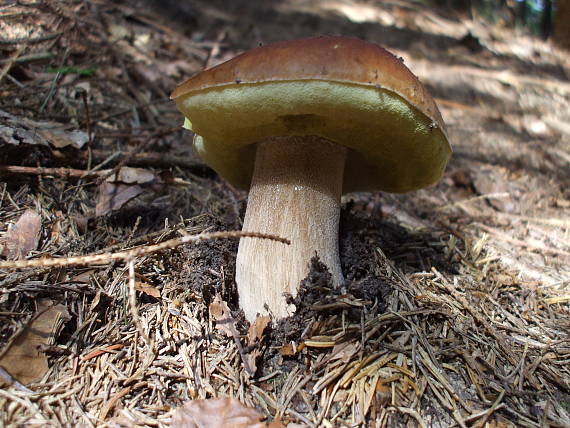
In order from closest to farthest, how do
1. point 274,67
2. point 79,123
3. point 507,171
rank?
point 274,67
point 79,123
point 507,171

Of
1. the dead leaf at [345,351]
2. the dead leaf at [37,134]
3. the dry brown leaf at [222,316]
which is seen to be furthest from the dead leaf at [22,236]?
the dead leaf at [345,351]

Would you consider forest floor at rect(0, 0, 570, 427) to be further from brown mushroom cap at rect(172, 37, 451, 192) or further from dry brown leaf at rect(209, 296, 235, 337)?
brown mushroom cap at rect(172, 37, 451, 192)

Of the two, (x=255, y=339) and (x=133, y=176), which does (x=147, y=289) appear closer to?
(x=255, y=339)

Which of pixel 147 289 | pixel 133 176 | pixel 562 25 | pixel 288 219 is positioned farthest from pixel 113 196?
pixel 562 25

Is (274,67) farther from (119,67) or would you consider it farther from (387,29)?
(387,29)

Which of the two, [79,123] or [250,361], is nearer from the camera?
[250,361]

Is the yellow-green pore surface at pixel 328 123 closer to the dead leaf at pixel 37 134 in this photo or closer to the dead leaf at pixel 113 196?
the dead leaf at pixel 113 196

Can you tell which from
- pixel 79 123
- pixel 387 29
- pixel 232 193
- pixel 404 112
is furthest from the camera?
pixel 387 29

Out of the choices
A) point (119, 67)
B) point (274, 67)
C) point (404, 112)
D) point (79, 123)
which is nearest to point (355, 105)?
point (404, 112)
